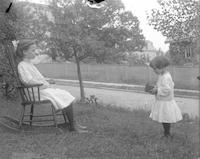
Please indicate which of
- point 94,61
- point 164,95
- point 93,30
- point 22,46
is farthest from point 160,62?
point 94,61

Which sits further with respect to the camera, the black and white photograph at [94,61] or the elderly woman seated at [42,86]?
the elderly woman seated at [42,86]

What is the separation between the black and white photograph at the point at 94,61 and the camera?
3.58 metres

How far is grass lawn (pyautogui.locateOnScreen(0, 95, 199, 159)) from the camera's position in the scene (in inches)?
128

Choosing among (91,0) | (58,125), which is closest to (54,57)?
(91,0)

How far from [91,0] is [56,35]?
1916mm

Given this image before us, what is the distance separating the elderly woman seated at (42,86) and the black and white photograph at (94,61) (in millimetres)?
12

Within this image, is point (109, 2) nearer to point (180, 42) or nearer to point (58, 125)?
point (180, 42)

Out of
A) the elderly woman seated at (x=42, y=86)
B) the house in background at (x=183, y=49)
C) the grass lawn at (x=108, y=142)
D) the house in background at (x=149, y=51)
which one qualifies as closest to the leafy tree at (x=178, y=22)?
the house in background at (x=183, y=49)

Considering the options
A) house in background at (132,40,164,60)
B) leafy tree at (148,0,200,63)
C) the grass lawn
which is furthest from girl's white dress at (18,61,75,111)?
leafy tree at (148,0,200,63)

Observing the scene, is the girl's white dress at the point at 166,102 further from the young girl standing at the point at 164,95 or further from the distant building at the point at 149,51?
the distant building at the point at 149,51

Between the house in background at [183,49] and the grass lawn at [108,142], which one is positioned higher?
the house in background at [183,49]

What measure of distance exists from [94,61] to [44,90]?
3.59 metres

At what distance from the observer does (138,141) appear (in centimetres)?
374

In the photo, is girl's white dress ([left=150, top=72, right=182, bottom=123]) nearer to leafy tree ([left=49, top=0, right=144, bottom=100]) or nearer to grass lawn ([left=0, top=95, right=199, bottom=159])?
grass lawn ([left=0, top=95, right=199, bottom=159])
